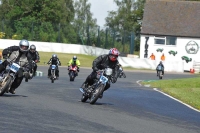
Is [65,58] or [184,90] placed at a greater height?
[65,58]

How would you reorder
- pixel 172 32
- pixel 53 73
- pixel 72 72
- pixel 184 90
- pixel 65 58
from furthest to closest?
pixel 172 32, pixel 65 58, pixel 72 72, pixel 53 73, pixel 184 90

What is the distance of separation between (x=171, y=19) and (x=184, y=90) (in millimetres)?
43407

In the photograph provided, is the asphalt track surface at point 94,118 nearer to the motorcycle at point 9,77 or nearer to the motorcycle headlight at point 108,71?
the motorcycle at point 9,77

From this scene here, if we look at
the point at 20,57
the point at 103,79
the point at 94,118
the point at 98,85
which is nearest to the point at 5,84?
the point at 20,57

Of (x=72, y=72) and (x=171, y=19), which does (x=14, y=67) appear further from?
(x=171, y=19)

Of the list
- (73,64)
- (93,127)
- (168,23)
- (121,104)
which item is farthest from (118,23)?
(93,127)

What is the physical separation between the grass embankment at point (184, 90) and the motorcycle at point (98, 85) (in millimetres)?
4387

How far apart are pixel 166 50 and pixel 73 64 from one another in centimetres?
3574

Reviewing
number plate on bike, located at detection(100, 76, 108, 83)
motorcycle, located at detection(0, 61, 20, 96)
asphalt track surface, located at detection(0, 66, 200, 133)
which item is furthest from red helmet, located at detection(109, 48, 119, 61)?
motorcycle, located at detection(0, 61, 20, 96)

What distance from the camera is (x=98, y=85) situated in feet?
64.5

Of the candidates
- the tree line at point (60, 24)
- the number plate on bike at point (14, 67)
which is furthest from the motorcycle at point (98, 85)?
the tree line at point (60, 24)

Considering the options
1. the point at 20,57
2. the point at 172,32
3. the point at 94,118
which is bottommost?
the point at 94,118

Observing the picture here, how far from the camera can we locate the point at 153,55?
2817 inches

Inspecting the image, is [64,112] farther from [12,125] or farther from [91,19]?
[91,19]
